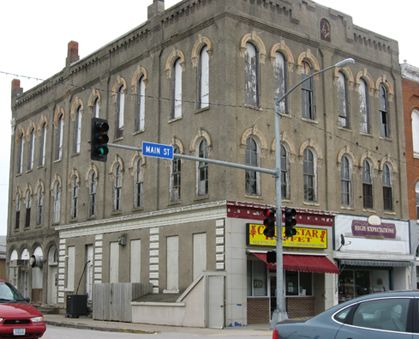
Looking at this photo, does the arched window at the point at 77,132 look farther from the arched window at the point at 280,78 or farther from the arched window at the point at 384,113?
the arched window at the point at 384,113

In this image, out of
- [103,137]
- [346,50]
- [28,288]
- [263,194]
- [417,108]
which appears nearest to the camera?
[103,137]

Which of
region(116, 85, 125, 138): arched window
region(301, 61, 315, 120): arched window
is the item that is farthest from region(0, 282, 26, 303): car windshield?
region(116, 85, 125, 138): arched window

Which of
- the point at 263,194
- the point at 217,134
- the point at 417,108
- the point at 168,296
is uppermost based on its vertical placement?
the point at 417,108

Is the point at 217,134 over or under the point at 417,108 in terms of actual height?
under

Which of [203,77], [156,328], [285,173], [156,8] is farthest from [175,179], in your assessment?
[156,8]

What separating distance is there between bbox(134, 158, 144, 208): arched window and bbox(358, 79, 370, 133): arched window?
11373 millimetres

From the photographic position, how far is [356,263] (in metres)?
30.8

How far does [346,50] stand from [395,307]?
27066 mm

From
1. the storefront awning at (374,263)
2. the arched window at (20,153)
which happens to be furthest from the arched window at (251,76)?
the arched window at (20,153)

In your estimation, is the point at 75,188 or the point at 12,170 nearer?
the point at 75,188

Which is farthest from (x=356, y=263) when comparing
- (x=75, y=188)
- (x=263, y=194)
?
(x=75, y=188)

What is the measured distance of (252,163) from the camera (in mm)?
28328

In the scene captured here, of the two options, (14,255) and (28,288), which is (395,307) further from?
(14,255)

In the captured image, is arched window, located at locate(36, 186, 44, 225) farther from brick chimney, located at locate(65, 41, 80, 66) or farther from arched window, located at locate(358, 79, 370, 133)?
arched window, located at locate(358, 79, 370, 133)
